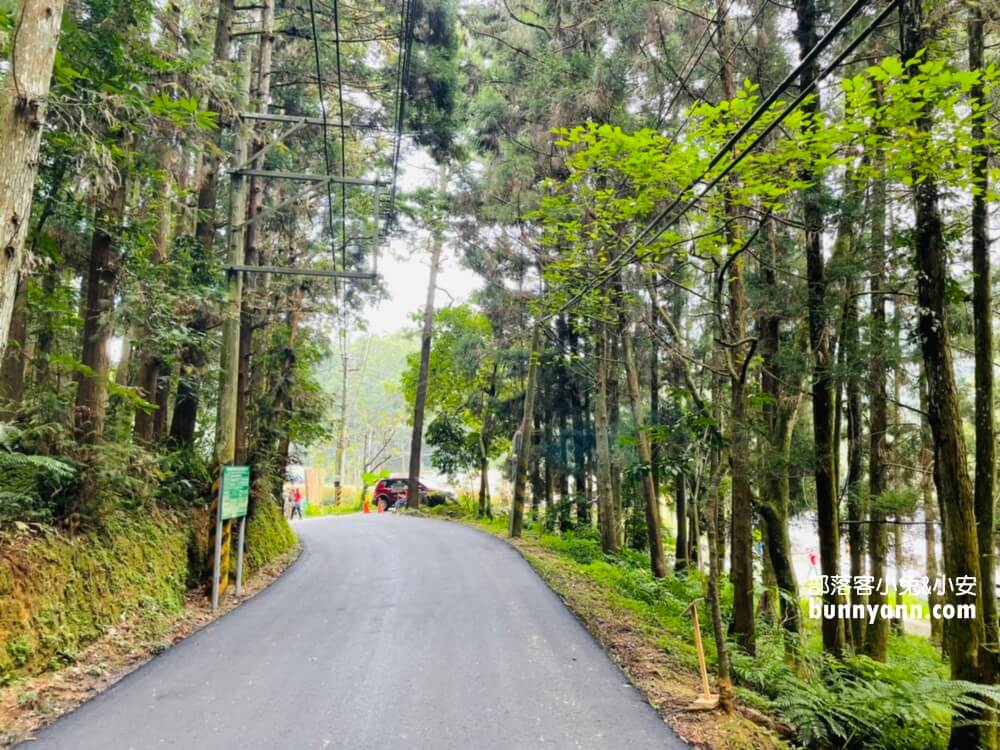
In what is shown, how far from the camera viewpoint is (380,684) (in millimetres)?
4863

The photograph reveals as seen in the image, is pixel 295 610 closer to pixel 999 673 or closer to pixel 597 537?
pixel 999 673

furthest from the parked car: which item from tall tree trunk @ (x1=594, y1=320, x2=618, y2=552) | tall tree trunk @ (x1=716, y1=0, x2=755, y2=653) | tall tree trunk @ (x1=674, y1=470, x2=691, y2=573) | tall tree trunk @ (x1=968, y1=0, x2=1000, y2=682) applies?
tall tree trunk @ (x1=968, y1=0, x2=1000, y2=682)

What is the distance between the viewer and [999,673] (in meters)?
4.86

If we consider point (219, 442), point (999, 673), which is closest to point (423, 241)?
point (219, 442)

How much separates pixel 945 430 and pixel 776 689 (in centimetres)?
283

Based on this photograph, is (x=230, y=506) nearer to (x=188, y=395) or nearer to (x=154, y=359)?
(x=188, y=395)

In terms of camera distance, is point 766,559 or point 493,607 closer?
point 493,607

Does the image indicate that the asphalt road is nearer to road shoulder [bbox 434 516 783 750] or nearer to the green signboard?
road shoulder [bbox 434 516 783 750]

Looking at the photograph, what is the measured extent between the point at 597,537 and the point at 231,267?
11.5 meters

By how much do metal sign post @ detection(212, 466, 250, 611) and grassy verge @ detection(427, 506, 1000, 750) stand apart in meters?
4.69

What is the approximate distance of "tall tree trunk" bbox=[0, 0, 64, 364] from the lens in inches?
144

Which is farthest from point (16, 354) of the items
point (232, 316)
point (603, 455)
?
point (603, 455)

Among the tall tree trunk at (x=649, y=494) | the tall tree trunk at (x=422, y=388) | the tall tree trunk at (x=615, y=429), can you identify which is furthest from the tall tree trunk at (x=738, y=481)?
the tall tree trunk at (x=422, y=388)

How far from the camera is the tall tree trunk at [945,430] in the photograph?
4.84m
